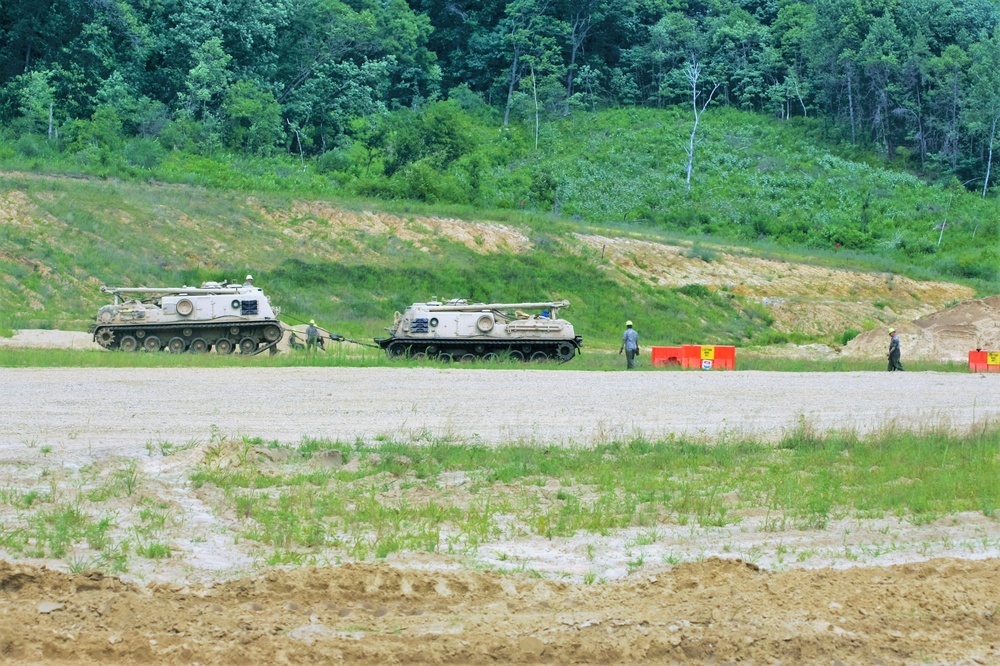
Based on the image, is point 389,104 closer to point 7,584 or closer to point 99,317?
point 99,317

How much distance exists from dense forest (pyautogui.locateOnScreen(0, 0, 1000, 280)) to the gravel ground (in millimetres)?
32303

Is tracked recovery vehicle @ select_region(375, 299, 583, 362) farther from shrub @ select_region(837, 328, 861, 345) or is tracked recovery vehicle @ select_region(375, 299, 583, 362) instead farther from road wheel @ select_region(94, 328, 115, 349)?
shrub @ select_region(837, 328, 861, 345)

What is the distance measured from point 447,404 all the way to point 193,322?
567 inches

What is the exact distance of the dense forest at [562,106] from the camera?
59.9 meters

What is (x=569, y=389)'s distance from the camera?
22312mm

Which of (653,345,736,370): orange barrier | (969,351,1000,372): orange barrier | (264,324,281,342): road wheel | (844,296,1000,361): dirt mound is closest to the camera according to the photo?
(653,345,736,370): orange barrier

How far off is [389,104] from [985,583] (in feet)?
229

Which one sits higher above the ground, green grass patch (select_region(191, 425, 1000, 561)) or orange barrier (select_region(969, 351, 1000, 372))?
green grass patch (select_region(191, 425, 1000, 561))

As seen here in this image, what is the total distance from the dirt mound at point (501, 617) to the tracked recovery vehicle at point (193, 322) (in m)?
23.4

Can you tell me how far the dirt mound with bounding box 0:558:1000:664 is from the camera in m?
7.75

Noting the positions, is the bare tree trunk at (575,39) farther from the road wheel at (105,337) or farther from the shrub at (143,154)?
the road wheel at (105,337)

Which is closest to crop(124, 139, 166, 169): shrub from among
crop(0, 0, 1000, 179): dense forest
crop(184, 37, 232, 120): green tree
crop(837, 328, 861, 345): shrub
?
crop(0, 0, 1000, 179): dense forest

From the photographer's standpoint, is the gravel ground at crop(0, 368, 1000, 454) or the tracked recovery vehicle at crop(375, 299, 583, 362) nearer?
the gravel ground at crop(0, 368, 1000, 454)

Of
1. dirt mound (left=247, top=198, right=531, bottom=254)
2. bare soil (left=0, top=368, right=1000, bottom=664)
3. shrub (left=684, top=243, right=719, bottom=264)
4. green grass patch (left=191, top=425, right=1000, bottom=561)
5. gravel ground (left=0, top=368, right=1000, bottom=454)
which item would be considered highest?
dirt mound (left=247, top=198, right=531, bottom=254)
